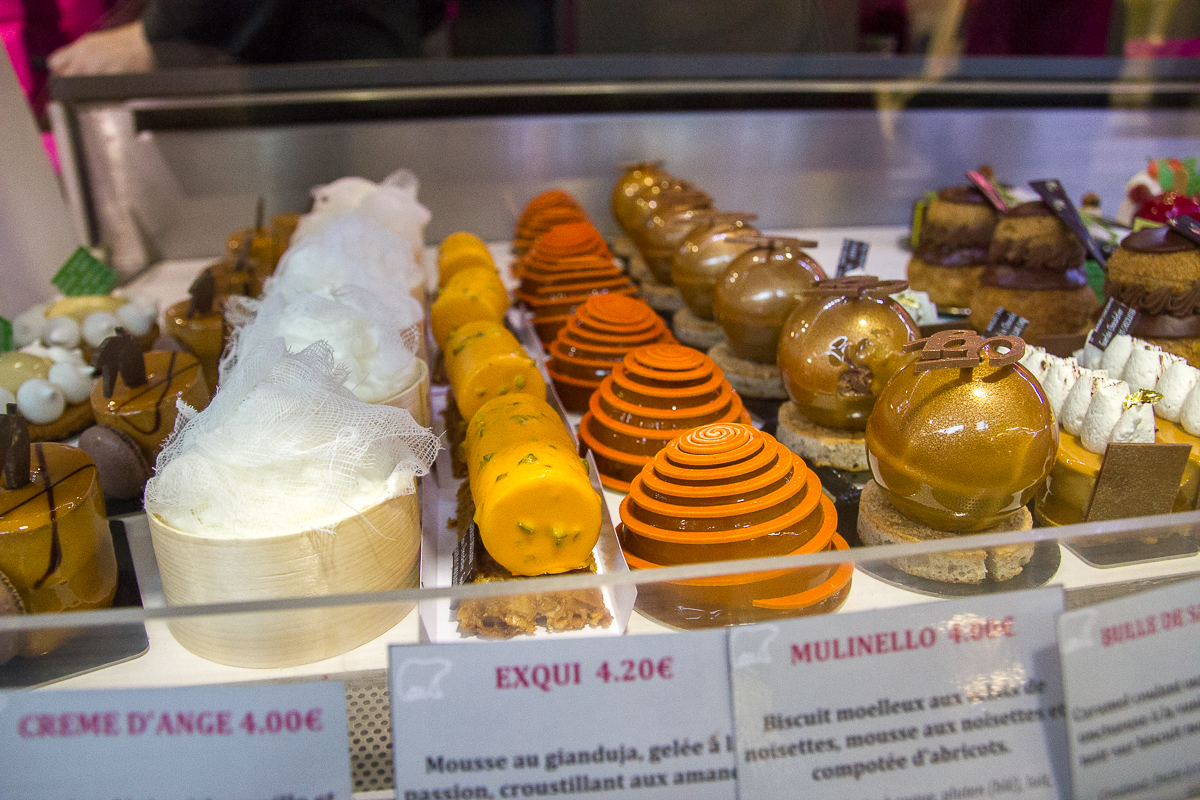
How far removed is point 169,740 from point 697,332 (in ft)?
4.30

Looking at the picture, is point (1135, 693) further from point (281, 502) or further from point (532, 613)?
point (281, 502)

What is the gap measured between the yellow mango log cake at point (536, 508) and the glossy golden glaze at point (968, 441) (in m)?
0.36

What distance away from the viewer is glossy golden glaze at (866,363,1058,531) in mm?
894

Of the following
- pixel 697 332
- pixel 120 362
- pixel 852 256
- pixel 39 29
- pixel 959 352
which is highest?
pixel 39 29

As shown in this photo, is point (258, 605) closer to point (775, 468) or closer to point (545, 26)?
point (775, 468)

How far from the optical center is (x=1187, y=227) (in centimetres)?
125

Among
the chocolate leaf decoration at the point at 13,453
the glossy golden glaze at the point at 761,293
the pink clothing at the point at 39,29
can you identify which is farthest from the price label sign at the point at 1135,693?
the pink clothing at the point at 39,29

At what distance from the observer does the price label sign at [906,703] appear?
23.6 inches

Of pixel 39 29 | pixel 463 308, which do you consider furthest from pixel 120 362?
pixel 39 29

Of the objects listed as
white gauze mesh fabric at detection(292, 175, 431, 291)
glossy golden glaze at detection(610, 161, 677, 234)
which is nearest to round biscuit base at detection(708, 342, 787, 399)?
white gauze mesh fabric at detection(292, 175, 431, 291)

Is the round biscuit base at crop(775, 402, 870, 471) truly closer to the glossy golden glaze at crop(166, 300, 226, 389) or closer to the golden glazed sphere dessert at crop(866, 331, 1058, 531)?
the golden glazed sphere dessert at crop(866, 331, 1058, 531)

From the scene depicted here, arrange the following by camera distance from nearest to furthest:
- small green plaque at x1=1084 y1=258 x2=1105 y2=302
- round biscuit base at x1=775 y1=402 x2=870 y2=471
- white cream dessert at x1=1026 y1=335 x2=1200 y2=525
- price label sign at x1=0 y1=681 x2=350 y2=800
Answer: price label sign at x1=0 y1=681 x2=350 y2=800, white cream dessert at x1=1026 y1=335 x2=1200 y2=525, round biscuit base at x1=775 y1=402 x2=870 y2=471, small green plaque at x1=1084 y1=258 x2=1105 y2=302

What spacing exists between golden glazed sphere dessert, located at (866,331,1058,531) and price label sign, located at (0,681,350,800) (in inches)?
25.2

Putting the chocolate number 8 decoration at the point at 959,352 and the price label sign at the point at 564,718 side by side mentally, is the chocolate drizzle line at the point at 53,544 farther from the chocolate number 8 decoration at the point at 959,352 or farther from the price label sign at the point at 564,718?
the chocolate number 8 decoration at the point at 959,352
